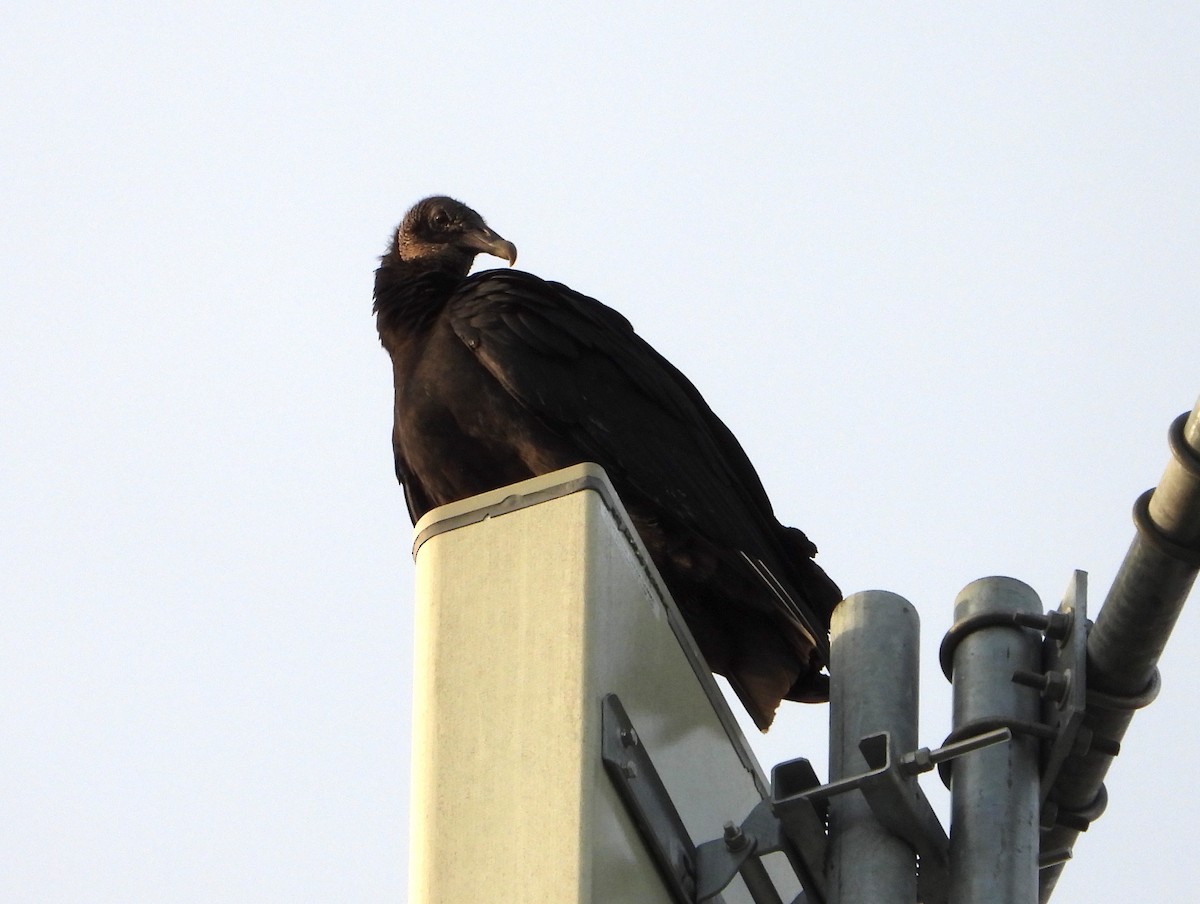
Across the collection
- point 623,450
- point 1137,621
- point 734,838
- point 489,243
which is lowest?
point 734,838

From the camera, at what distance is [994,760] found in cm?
219

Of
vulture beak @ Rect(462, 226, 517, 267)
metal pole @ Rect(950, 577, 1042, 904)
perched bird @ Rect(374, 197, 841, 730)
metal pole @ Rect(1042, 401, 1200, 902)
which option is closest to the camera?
metal pole @ Rect(1042, 401, 1200, 902)

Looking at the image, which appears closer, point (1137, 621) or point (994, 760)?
point (1137, 621)

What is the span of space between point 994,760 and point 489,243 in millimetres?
4073

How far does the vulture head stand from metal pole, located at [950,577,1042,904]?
3.67 meters

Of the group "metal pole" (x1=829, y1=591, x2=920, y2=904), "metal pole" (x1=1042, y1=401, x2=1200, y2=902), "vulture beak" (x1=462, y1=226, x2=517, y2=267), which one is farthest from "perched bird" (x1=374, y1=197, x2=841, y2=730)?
"metal pole" (x1=1042, y1=401, x2=1200, y2=902)

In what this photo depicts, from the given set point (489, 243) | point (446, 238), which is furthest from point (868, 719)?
point (446, 238)

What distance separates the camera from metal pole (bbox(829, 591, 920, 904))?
219 cm

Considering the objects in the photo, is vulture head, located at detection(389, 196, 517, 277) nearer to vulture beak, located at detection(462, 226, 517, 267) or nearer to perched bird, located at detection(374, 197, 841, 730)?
vulture beak, located at detection(462, 226, 517, 267)

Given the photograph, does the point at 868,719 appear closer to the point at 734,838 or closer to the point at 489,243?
the point at 734,838

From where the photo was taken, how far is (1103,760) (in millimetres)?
2209

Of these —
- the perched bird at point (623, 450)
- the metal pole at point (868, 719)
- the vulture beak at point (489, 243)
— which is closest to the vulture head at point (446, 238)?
the vulture beak at point (489, 243)

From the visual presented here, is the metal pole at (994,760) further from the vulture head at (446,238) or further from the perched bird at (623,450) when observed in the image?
the vulture head at (446,238)

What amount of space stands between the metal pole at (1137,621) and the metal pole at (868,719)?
220 mm
